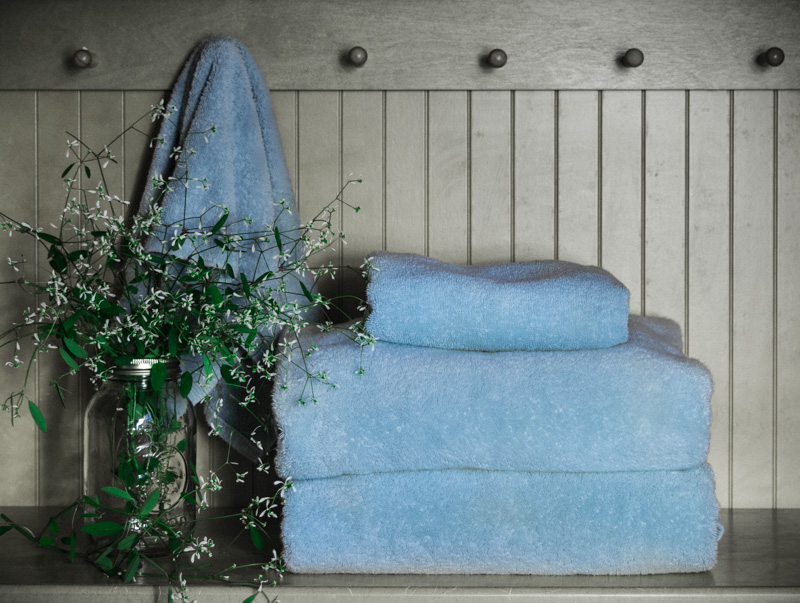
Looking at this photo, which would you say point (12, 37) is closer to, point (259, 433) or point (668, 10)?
point (259, 433)

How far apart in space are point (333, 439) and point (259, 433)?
0.24m

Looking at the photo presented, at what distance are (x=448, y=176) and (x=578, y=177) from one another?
177 mm

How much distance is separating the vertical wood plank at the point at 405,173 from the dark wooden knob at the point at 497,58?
102 mm

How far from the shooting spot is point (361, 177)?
1.02 metres

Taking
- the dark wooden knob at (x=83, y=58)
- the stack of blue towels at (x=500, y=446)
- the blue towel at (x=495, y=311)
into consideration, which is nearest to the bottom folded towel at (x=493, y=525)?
the stack of blue towels at (x=500, y=446)

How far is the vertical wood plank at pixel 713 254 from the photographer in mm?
1011

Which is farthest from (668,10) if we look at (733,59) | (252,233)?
(252,233)

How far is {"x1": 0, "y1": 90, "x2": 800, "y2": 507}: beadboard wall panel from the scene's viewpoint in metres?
1.01

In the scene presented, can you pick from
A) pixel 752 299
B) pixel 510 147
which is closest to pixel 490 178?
pixel 510 147

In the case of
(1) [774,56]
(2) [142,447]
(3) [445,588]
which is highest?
(1) [774,56]

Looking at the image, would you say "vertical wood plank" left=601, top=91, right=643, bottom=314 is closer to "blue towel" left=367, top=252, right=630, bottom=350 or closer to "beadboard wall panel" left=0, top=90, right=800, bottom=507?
"beadboard wall panel" left=0, top=90, right=800, bottom=507

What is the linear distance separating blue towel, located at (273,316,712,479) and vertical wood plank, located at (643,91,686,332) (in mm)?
300

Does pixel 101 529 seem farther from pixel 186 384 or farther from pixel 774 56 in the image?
pixel 774 56

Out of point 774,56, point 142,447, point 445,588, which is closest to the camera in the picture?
point 445,588
